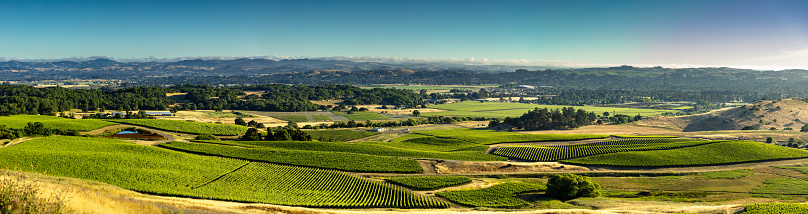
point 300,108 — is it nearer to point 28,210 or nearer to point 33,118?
point 33,118

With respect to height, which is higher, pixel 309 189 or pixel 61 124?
pixel 61 124

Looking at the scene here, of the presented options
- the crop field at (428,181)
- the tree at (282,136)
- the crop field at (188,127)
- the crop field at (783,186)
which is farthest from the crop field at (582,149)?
the crop field at (188,127)

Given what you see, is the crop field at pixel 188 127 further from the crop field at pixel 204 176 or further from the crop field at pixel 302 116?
the crop field at pixel 302 116

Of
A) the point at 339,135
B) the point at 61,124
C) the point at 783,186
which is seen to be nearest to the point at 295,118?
the point at 339,135

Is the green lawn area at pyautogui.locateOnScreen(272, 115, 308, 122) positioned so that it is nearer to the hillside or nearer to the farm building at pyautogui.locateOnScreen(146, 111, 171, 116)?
the farm building at pyautogui.locateOnScreen(146, 111, 171, 116)

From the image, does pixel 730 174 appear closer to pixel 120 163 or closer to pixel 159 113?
pixel 120 163

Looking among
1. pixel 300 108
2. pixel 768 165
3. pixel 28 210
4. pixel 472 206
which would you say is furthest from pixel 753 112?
pixel 28 210

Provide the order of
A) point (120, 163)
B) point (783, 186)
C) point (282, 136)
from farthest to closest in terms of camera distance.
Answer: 1. point (282, 136)
2. point (783, 186)
3. point (120, 163)
